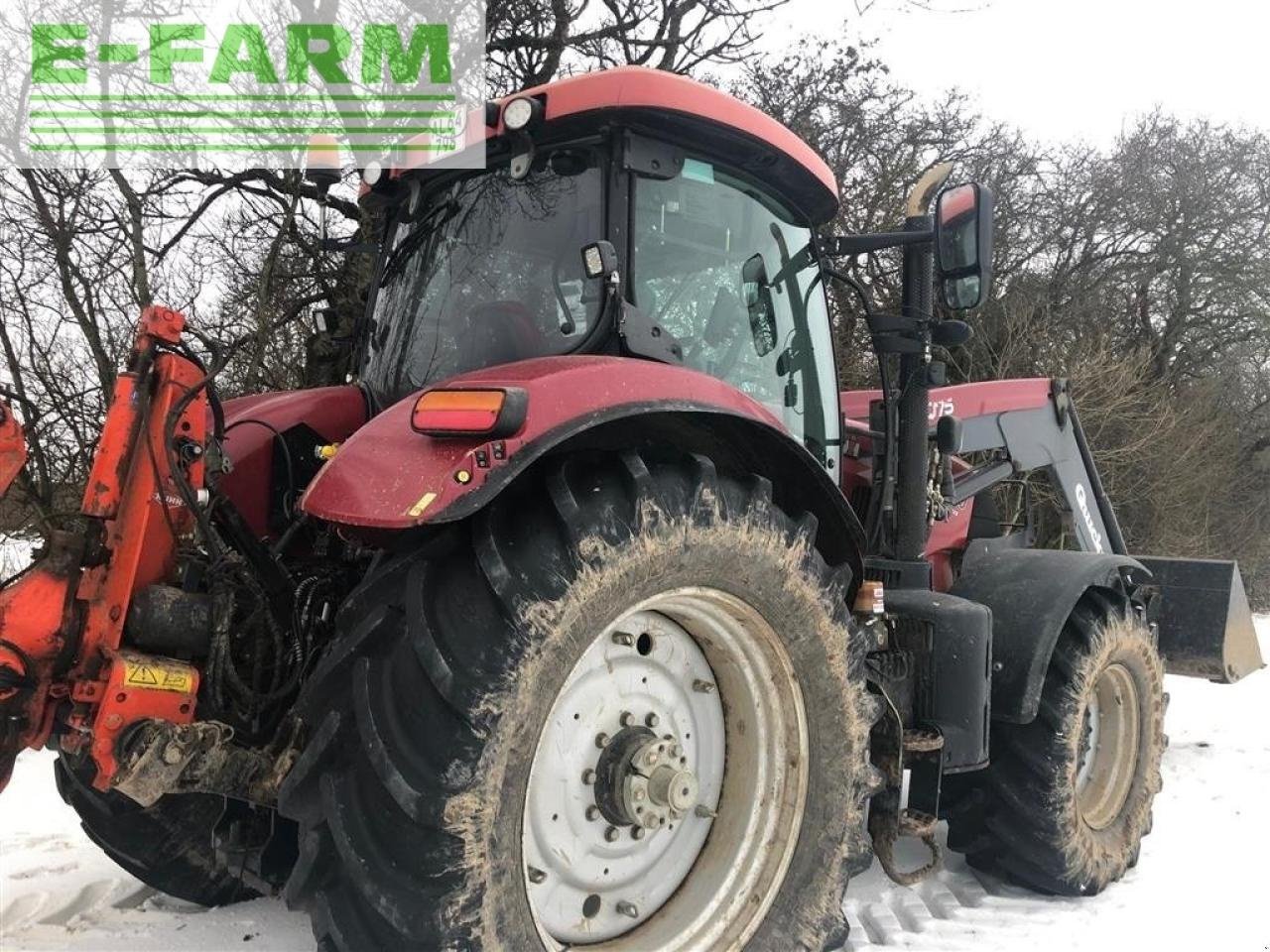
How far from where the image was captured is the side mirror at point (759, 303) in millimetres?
2824

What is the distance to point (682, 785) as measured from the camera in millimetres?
2100

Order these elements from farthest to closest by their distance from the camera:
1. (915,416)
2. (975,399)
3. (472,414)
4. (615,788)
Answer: (975,399), (915,416), (615,788), (472,414)

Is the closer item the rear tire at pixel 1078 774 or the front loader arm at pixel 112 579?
the front loader arm at pixel 112 579

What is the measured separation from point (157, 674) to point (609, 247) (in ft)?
4.39

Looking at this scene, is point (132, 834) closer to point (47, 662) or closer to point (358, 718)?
point (47, 662)

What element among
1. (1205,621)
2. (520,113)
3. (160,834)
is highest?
(520,113)

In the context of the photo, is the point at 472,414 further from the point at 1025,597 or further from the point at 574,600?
the point at 1025,597

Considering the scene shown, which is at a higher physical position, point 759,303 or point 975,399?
point 759,303

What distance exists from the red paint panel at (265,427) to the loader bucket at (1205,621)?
4.08 m

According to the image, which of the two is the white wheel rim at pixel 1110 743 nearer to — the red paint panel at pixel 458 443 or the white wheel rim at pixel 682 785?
the white wheel rim at pixel 682 785

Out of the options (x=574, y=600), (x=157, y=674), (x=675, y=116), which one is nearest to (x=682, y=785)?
(x=574, y=600)

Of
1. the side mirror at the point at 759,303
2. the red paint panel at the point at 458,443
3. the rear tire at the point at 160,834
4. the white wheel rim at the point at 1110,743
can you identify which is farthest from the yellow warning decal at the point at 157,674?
the white wheel rim at the point at 1110,743

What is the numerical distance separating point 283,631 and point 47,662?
0.49 meters

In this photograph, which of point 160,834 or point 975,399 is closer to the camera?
point 160,834
